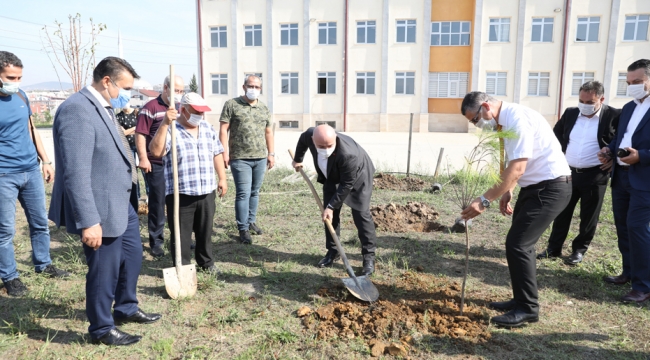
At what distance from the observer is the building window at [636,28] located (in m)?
21.0

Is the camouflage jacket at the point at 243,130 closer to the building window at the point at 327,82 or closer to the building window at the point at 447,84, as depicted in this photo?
the building window at the point at 327,82

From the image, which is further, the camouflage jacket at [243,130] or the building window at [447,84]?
the building window at [447,84]

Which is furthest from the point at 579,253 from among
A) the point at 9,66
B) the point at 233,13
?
the point at 233,13

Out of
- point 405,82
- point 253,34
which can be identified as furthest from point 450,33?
point 253,34

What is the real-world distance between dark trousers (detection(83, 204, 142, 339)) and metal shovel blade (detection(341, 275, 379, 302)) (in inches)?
68.9

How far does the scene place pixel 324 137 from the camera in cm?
393

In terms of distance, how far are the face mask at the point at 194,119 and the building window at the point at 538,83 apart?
22.3 m

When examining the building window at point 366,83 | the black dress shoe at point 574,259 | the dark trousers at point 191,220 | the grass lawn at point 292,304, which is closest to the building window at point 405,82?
the building window at point 366,83

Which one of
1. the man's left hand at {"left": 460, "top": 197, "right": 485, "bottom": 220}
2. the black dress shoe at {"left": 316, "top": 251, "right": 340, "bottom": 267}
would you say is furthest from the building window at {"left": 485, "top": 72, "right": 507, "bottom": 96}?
the man's left hand at {"left": 460, "top": 197, "right": 485, "bottom": 220}

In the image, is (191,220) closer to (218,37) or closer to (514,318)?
(514,318)

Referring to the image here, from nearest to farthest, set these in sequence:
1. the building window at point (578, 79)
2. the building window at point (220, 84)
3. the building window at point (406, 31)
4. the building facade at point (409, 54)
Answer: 1. the building facade at point (409, 54)
2. the building window at point (578, 79)
3. the building window at point (406, 31)
4. the building window at point (220, 84)

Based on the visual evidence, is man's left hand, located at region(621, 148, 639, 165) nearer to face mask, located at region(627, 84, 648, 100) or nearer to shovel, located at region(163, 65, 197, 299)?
face mask, located at region(627, 84, 648, 100)

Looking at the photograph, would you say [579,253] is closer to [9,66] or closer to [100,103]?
[100,103]

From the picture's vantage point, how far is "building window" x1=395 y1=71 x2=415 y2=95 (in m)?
23.2
